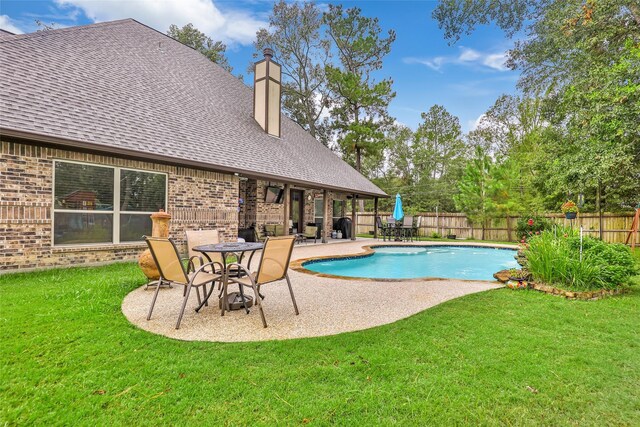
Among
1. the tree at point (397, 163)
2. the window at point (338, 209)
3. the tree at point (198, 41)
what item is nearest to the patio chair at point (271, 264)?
the window at point (338, 209)

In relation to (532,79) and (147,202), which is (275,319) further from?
(532,79)

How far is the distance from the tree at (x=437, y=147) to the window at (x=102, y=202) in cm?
2371

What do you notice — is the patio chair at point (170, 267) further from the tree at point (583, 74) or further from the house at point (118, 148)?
the tree at point (583, 74)

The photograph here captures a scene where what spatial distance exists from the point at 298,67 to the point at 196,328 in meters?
24.7

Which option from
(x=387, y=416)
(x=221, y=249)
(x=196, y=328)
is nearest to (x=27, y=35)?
(x=221, y=249)

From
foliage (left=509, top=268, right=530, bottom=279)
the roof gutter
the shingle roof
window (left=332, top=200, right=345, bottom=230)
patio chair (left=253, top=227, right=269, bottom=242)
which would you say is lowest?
foliage (left=509, top=268, right=530, bottom=279)

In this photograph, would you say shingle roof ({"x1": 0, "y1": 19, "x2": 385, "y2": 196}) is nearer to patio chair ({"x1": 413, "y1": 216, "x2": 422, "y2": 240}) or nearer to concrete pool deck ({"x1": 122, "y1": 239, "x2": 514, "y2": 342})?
concrete pool deck ({"x1": 122, "y1": 239, "x2": 514, "y2": 342})

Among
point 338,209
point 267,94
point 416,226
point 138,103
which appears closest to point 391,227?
point 416,226

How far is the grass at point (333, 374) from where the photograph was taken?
198cm

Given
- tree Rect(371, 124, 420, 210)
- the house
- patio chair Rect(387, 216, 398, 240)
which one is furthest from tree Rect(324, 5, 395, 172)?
the house

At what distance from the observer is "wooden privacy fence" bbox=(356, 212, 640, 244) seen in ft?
44.0

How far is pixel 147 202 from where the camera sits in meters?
7.75

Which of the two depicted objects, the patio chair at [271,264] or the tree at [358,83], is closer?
the patio chair at [271,264]

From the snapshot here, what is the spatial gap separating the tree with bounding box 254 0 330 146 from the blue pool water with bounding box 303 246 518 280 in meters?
15.9
